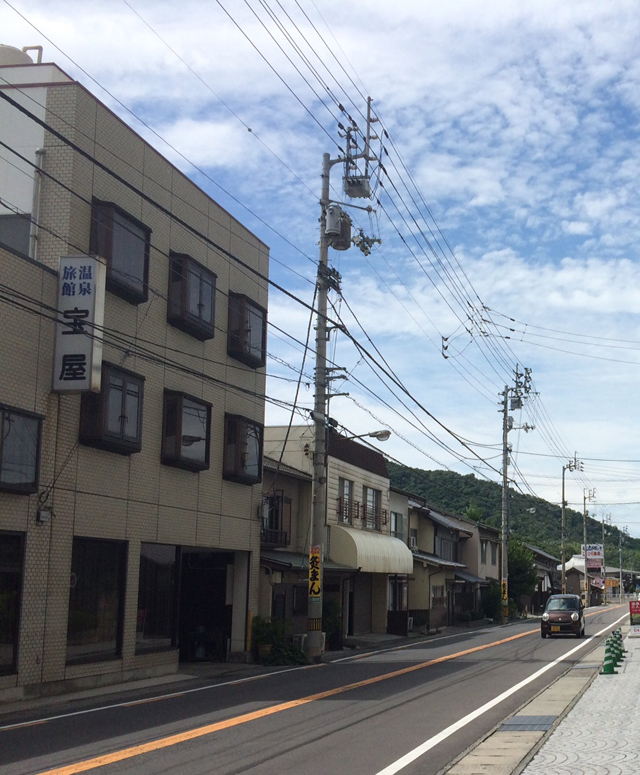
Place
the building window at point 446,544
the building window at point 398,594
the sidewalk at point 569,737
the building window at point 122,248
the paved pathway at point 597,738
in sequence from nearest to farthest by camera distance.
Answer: the paved pathway at point 597,738 → the sidewalk at point 569,737 → the building window at point 122,248 → the building window at point 398,594 → the building window at point 446,544

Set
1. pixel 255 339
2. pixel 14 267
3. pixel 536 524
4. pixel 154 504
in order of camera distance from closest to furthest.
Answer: pixel 14 267
pixel 154 504
pixel 255 339
pixel 536 524

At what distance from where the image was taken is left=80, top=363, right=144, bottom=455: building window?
19.0m

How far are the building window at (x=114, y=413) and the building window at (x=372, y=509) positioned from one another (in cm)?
2062

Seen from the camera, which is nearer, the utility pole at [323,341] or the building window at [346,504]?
the utility pole at [323,341]

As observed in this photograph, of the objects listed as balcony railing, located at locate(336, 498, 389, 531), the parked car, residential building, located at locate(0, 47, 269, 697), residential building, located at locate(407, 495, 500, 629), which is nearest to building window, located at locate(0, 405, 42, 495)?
residential building, located at locate(0, 47, 269, 697)

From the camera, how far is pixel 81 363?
58.5 feet

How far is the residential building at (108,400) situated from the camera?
1717 centimetres

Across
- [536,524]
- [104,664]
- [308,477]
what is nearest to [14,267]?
[104,664]

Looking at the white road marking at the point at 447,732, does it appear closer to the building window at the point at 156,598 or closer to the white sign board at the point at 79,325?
the building window at the point at 156,598

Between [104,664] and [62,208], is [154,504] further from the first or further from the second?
[62,208]

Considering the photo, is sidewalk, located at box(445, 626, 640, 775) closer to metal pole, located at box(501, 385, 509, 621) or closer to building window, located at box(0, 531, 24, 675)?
building window, located at box(0, 531, 24, 675)

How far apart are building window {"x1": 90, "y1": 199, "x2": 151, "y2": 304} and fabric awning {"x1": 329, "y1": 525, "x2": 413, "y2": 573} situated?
52.7 feet

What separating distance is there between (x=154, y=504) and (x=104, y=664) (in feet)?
13.3

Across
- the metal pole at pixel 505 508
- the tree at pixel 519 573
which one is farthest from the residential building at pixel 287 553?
the tree at pixel 519 573
